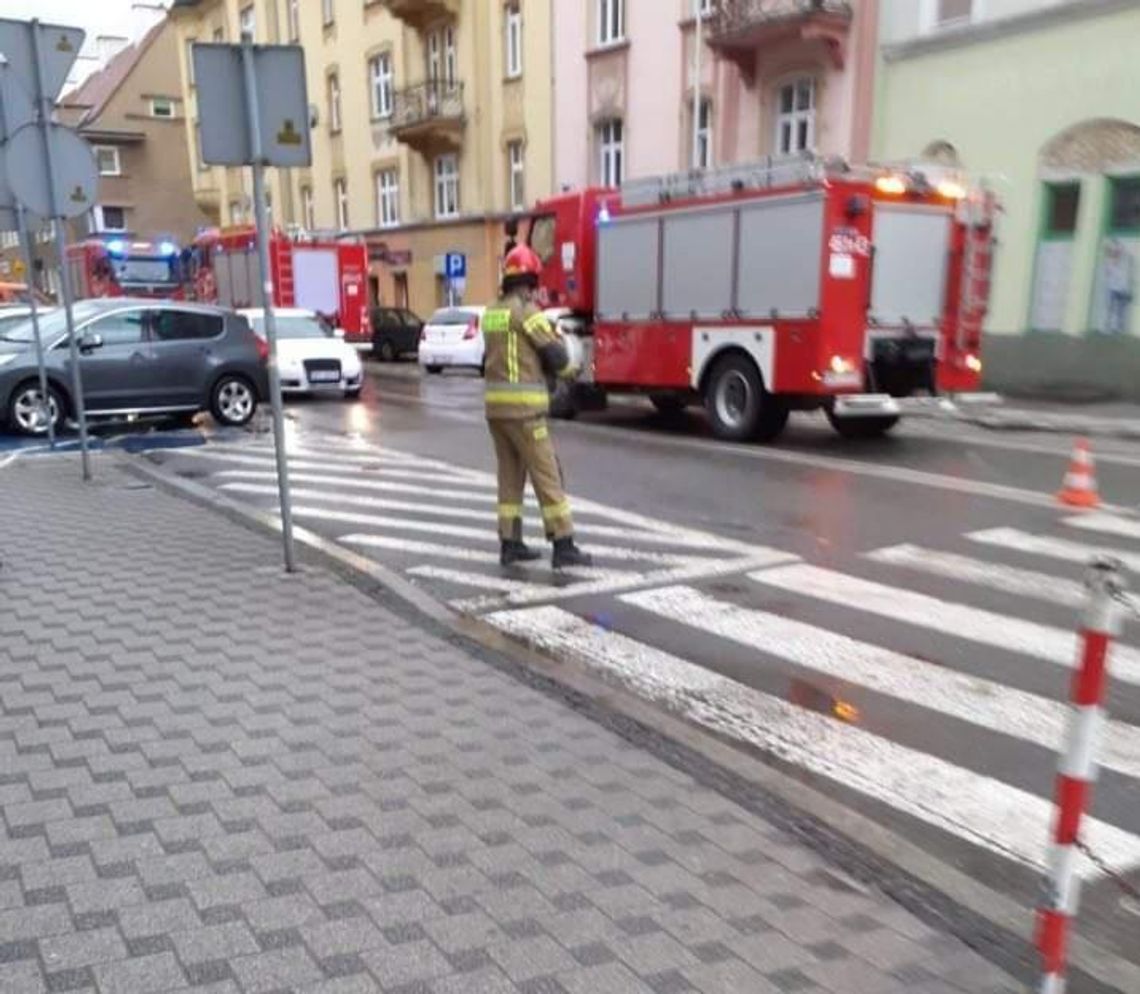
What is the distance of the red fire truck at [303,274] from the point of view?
1024 inches

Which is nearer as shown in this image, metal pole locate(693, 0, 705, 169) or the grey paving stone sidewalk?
the grey paving stone sidewalk

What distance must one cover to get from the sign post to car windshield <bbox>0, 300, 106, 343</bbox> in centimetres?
843

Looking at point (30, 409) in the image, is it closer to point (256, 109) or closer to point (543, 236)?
point (543, 236)

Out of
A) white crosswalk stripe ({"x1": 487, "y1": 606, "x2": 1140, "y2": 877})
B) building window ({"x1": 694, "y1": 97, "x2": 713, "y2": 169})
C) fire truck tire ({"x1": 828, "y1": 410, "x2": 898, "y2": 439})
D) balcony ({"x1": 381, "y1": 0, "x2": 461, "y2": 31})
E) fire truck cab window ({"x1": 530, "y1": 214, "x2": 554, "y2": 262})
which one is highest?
balcony ({"x1": 381, "y1": 0, "x2": 461, "y2": 31})

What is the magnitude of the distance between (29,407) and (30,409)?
3 centimetres

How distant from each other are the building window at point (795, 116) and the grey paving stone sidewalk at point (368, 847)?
1910 centimetres

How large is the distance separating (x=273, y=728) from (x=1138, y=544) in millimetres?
6293

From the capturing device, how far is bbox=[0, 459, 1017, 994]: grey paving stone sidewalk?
2.81 metres

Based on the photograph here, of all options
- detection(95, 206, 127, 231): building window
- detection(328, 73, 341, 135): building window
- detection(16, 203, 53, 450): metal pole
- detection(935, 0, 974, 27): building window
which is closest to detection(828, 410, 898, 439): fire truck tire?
detection(935, 0, 974, 27): building window

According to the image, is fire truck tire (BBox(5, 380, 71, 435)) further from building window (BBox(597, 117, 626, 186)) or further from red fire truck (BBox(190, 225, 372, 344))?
building window (BBox(597, 117, 626, 186))

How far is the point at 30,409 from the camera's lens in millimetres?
13641

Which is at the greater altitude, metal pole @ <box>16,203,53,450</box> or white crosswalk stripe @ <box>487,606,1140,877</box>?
metal pole @ <box>16,203,53,450</box>

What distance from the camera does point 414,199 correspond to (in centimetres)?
3556

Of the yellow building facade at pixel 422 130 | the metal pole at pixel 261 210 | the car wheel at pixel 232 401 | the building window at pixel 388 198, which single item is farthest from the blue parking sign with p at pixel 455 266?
the metal pole at pixel 261 210
